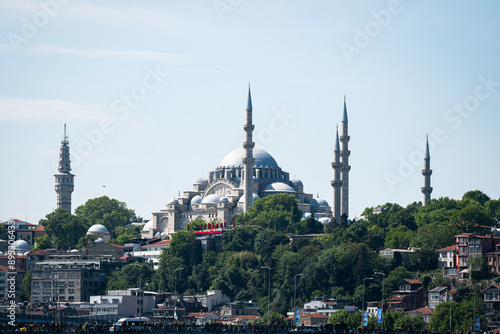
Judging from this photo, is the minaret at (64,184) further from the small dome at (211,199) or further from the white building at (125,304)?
the white building at (125,304)

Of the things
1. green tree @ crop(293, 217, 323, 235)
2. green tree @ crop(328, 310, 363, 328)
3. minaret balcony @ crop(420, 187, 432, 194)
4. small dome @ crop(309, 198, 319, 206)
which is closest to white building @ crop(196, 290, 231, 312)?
green tree @ crop(293, 217, 323, 235)

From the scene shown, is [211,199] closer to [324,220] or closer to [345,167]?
[324,220]

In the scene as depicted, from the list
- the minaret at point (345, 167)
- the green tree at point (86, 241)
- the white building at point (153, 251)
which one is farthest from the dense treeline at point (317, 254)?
the green tree at point (86, 241)

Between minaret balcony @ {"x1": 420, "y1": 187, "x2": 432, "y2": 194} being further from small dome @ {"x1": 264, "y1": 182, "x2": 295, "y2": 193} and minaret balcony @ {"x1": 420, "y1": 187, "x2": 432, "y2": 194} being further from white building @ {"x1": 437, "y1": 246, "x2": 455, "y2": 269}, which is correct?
white building @ {"x1": 437, "y1": 246, "x2": 455, "y2": 269}

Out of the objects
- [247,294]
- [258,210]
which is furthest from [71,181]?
[247,294]

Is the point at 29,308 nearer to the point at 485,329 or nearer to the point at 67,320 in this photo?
the point at 67,320

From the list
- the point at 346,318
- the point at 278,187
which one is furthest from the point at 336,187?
the point at 346,318
